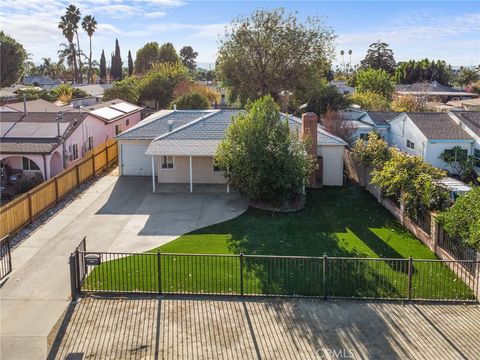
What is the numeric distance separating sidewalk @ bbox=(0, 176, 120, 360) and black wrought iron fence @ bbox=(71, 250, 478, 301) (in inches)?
36.6

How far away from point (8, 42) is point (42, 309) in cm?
5939

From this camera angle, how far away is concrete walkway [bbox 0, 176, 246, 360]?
39.9 ft

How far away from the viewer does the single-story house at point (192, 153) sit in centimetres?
2536

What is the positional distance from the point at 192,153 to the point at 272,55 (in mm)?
27616

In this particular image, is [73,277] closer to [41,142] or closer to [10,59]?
[41,142]

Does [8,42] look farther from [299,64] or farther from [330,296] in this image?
[330,296]

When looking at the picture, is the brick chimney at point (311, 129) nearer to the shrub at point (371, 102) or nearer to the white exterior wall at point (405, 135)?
the white exterior wall at point (405, 135)

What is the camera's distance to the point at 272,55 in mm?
49594

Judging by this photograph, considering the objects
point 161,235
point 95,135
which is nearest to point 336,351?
point 161,235

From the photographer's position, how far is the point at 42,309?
12.9 meters

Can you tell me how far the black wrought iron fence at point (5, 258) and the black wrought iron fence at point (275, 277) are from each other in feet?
8.20

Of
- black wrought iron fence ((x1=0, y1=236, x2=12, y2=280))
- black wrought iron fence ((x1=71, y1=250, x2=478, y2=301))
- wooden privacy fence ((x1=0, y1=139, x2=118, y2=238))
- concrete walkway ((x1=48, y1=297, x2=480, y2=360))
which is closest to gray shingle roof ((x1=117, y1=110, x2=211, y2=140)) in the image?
wooden privacy fence ((x1=0, y1=139, x2=118, y2=238))

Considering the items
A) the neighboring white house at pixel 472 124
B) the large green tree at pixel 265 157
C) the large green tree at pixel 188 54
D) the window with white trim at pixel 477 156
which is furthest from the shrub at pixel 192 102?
the large green tree at pixel 188 54

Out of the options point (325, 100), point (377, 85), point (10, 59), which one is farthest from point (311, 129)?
point (10, 59)
